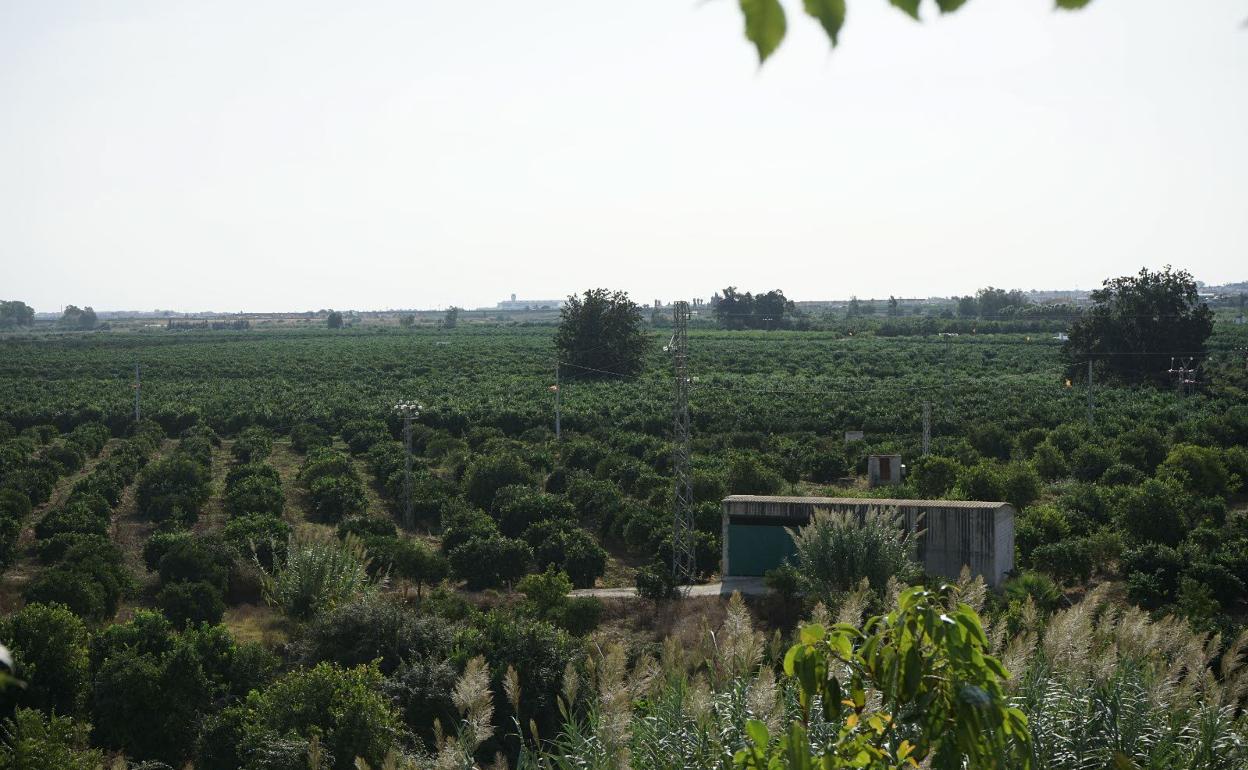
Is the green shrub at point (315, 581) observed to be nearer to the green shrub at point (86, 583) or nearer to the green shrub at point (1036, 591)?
the green shrub at point (86, 583)

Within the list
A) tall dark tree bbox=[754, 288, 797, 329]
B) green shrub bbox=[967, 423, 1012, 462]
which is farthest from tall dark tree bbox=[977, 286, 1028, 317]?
green shrub bbox=[967, 423, 1012, 462]

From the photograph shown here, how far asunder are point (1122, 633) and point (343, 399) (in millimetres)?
51339

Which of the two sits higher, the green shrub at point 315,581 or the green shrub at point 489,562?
the green shrub at point 315,581

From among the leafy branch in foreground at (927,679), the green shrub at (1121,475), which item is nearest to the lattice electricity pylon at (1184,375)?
the green shrub at (1121,475)

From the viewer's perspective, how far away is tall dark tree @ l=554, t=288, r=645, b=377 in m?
69.8

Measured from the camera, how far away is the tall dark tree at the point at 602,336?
2746 inches

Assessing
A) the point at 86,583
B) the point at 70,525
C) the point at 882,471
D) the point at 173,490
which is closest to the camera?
the point at 86,583

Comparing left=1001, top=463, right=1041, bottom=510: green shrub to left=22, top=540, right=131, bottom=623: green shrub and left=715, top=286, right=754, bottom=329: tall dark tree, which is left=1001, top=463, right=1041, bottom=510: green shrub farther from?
left=715, top=286, right=754, bottom=329: tall dark tree

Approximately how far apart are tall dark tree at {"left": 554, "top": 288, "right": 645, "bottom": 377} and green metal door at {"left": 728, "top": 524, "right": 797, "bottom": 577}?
4785 centimetres

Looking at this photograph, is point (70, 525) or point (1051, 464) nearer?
point (70, 525)

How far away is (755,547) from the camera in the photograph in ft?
69.8

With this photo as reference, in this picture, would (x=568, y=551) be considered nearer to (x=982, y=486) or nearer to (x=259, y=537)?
(x=259, y=537)

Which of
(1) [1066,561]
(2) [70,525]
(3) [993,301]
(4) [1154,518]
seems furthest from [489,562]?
(3) [993,301]

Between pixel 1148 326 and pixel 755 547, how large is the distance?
148ft
